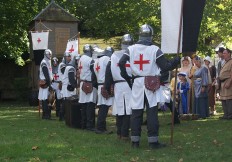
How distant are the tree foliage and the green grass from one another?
11385 millimetres

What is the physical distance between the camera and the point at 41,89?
15.7 m

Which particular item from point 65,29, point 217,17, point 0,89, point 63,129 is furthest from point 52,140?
point 0,89

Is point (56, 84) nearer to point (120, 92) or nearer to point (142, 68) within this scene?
point (120, 92)

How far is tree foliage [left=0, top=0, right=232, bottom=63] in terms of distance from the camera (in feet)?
76.0

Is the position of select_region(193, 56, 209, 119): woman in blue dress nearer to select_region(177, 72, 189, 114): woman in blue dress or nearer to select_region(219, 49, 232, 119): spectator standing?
select_region(177, 72, 189, 114): woman in blue dress

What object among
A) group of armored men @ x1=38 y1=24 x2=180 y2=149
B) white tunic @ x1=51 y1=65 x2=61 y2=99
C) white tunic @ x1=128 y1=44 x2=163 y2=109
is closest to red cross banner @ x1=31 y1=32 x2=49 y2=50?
white tunic @ x1=51 y1=65 x2=61 y2=99

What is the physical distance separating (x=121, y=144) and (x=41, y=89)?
6.73m

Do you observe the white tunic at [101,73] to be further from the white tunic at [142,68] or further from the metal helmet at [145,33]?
the metal helmet at [145,33]

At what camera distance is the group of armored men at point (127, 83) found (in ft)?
28.9

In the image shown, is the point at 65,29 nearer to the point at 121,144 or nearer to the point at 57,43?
the point at 57,43

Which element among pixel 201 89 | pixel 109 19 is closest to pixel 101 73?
pixel 201 89

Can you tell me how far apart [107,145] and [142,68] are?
1.62m

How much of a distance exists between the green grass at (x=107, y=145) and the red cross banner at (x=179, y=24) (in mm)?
1804

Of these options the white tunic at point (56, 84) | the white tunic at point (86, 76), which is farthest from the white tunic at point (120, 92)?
the white tunic at point (56, 84)
